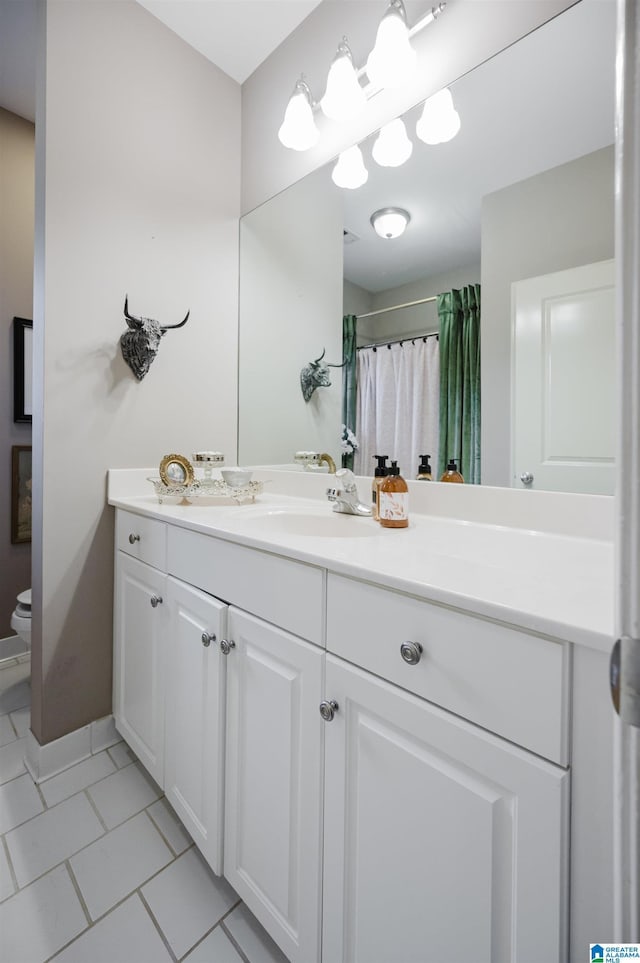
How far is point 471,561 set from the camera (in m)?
0.73

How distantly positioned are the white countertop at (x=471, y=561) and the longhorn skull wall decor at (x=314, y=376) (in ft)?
1.63

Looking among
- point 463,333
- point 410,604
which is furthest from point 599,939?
point 463,333

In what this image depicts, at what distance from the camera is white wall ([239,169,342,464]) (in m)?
1.49

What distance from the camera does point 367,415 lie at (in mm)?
1380

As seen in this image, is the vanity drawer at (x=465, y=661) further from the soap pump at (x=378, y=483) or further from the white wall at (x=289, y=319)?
the white wall at (x=289, y=319)

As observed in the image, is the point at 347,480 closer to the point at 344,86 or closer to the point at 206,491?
the point at 206,491

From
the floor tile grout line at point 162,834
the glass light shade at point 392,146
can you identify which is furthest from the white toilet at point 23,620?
the glass light shade at point 392,146

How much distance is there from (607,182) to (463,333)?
1.31ft

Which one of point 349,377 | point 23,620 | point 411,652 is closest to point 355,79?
point 349,377

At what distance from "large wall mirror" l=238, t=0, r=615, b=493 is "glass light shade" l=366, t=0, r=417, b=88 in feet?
0.40

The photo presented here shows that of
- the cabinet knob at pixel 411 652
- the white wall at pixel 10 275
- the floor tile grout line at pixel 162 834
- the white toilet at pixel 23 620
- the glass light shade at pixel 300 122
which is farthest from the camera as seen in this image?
the white wall at pixel 10 275

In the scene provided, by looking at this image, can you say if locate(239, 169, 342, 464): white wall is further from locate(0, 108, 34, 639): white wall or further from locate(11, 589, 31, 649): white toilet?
locate(0, 108, 34, 639): white wall

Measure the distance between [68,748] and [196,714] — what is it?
0.74 meters

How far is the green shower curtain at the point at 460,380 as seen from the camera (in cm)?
112
